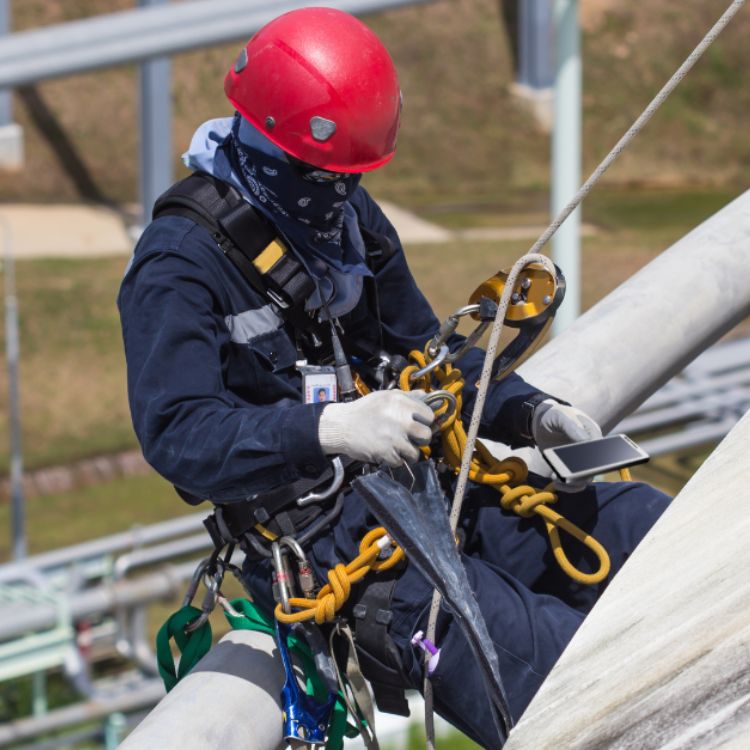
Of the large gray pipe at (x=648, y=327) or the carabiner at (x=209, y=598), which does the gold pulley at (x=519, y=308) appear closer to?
the large gray pipe at (x=648, y=327)

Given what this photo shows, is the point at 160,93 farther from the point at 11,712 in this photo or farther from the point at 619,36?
the point at 619,36

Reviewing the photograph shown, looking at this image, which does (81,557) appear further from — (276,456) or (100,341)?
(100,341)

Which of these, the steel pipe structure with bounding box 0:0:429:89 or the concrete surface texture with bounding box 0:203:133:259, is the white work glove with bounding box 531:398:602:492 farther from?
the concrete surface texture with bounding box 0:203:133:259

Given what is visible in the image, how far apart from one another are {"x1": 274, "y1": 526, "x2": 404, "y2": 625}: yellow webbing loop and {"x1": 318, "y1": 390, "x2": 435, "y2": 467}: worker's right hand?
0.21 m

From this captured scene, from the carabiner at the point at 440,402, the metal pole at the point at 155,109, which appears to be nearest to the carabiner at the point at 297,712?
the carabiner at the point at 440,402

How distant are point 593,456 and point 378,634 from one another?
0.48 metres

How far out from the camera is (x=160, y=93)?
10117mm

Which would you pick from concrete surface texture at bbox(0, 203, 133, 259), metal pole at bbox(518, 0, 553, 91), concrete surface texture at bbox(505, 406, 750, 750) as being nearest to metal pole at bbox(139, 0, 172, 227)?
concrete surface texture at bbox(0, 203, 133, 259)

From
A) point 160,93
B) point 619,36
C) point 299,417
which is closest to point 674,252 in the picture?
point 299,417

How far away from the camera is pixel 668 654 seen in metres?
1.44

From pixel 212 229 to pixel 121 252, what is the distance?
41.5 ft

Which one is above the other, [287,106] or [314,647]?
[287,106]

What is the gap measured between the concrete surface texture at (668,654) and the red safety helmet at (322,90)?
0.99m

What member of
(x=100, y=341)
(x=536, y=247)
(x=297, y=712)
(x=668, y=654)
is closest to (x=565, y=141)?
(x=536, y=247)
